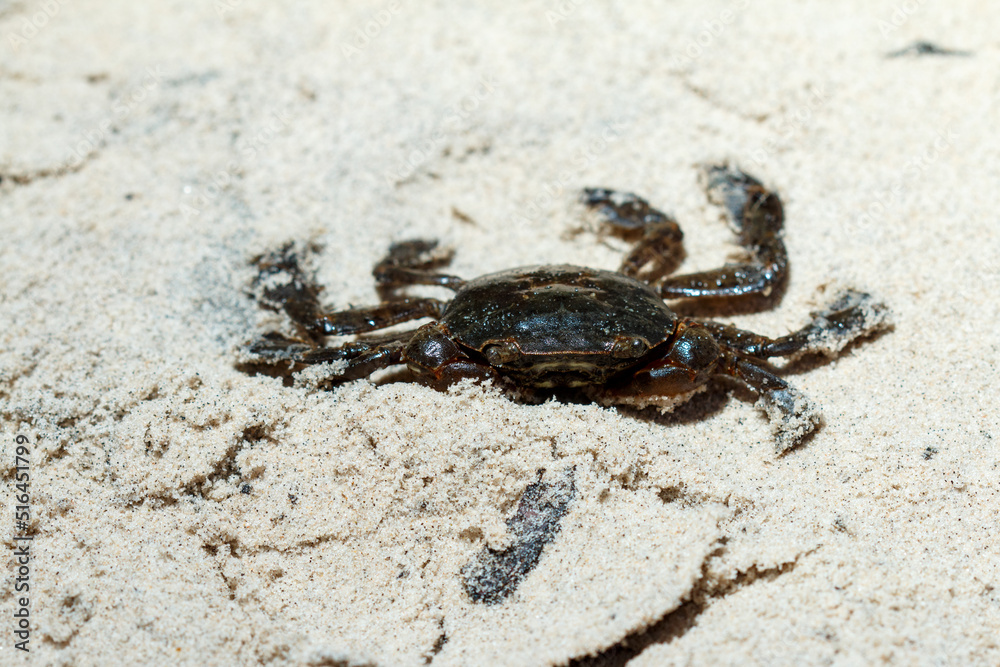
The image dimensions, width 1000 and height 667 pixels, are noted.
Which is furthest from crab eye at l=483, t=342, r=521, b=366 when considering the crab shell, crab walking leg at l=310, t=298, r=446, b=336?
crab walking leg at l=310, t=298, r=446, b=336

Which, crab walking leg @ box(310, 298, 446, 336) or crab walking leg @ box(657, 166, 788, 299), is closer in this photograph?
crab walking leg @ box(310, 298, 446, 336)

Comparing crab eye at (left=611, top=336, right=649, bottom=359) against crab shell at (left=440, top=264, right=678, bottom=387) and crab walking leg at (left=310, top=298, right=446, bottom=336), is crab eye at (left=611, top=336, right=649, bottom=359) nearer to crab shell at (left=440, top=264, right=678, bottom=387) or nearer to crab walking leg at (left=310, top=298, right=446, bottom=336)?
crab shell at (left=440, top=264, right=678, bottom=387)

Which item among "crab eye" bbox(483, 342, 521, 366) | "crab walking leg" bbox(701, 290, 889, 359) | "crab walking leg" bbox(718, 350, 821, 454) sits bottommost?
"crab walking leg" bbox(718, 350, 821, 454)

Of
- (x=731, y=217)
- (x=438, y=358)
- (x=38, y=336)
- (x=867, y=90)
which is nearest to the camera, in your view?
(x=438, y=358)

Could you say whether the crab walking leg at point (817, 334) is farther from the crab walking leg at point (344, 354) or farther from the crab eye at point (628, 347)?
the crab walking leg at point (344, 354)

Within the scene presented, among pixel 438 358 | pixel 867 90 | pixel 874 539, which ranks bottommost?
pixel 874 539

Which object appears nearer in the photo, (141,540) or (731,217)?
(141,540)

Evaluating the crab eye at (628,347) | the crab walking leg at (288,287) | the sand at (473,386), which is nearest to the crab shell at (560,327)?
the crab eye at (628,347)

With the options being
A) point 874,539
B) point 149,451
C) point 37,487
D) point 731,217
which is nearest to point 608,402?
point 874,539

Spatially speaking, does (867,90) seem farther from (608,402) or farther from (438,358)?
(438,358)
